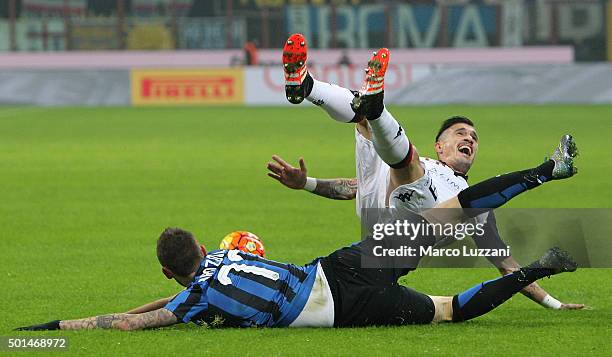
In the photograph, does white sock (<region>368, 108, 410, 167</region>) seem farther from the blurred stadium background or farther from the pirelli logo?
the blurred stadium background

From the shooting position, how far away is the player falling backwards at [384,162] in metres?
8.00

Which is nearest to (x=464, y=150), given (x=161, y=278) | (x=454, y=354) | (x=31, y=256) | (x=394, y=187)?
(x=394, y=187)

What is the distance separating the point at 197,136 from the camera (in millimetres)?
26094

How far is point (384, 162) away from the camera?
867 cm

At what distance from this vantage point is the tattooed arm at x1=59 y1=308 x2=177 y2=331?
768cm

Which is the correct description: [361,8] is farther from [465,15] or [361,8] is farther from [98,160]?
[98,160]

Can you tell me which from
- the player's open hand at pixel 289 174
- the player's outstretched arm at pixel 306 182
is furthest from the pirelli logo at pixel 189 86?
the player's open hand at pixel 289 174

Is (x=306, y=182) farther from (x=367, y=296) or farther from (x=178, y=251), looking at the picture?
(x=178, y=251)

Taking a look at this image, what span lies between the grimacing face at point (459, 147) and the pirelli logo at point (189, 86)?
29313 millimetres

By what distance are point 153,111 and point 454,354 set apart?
28.7 meters

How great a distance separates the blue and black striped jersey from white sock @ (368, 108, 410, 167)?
846mm

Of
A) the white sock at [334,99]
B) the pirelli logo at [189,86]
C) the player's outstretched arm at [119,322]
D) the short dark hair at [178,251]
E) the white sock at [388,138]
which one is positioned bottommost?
the pirelli logo at [189,86]

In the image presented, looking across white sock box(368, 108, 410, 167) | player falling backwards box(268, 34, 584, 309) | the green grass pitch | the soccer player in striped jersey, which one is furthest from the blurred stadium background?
the soccer player in striped jersey

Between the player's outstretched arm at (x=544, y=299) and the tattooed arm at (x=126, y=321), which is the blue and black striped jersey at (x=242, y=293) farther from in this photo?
the player's outstretched arm at (x=544, y=299)
